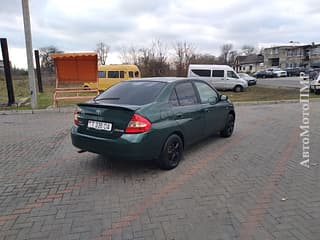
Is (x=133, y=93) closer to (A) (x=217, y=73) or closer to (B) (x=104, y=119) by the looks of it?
(B) (x=104, y=119)

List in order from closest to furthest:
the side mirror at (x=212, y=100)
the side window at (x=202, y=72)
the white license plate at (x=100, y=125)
Result: the white license plate at (x=100, y=125) < the side mirror at (x=212, y=100) < the side window at (x=202, y=72)

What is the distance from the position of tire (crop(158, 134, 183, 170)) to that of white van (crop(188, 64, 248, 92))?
54.5ft

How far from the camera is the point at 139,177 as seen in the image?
12.7ft

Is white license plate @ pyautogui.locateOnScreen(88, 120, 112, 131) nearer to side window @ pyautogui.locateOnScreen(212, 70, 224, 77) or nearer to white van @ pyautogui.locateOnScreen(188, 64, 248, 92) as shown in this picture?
white van @ pyautogui.locateOnScreen(188, 64, 248, 92)

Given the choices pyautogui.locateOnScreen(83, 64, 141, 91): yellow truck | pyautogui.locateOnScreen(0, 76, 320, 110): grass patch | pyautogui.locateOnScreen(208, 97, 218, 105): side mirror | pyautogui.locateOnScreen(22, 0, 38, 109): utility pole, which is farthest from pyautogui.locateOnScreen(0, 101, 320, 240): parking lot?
pyautogui.locateOnScreen(83, 64, 141, 91): yellow truck

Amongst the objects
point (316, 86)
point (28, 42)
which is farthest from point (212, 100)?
point (316, 86)

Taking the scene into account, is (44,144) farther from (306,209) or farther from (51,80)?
(51,80)

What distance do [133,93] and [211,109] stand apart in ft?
5.70

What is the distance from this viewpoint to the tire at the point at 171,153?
402cm

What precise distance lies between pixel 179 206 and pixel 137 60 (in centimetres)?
3221

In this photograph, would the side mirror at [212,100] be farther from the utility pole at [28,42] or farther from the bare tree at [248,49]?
the bare tree at [248,49]

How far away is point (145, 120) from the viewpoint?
366 centimetres

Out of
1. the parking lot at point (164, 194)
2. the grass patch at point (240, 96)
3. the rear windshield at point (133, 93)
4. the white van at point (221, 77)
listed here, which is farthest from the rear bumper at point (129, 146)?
the white van at point (221, 77)

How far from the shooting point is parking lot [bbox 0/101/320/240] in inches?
103
